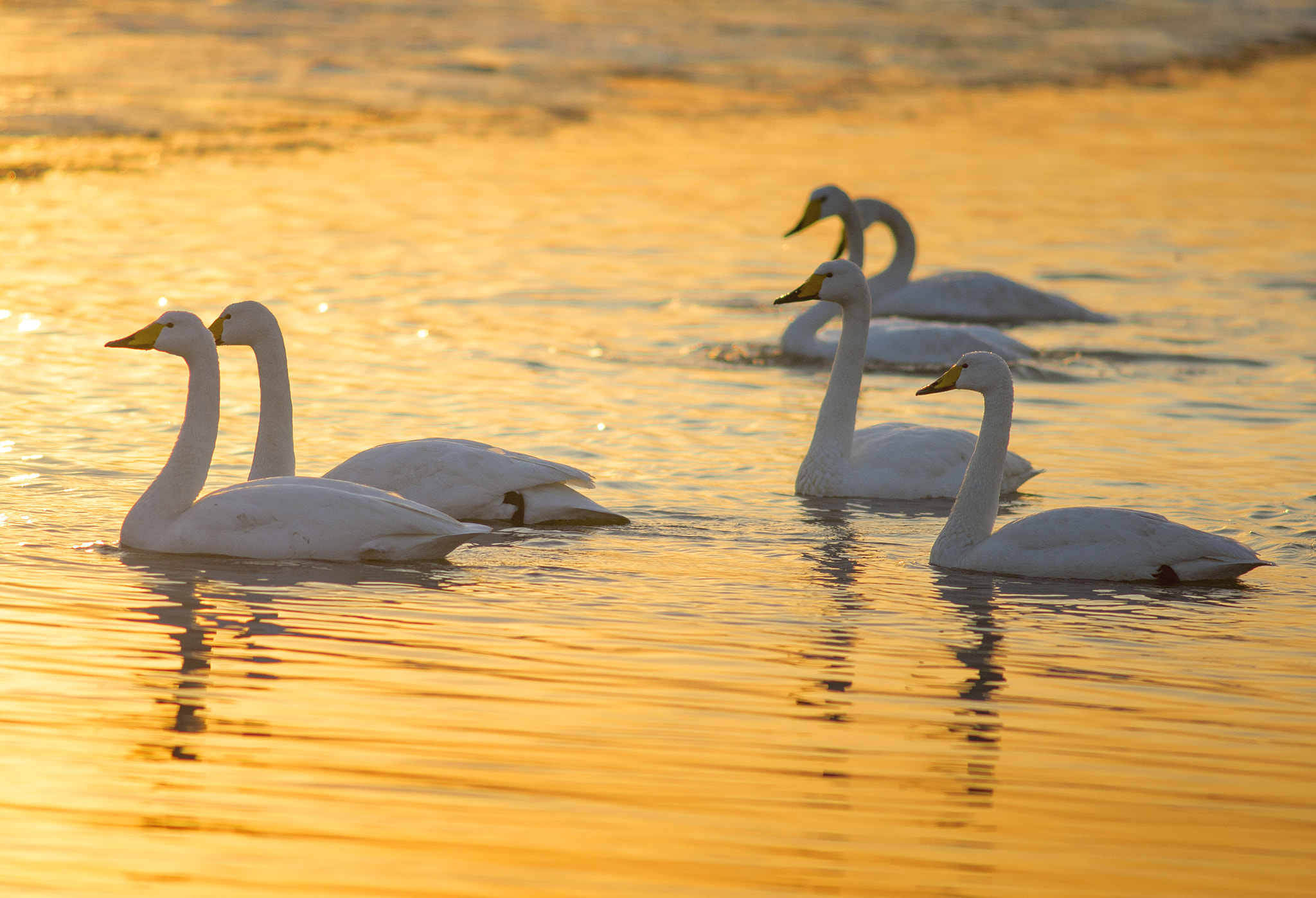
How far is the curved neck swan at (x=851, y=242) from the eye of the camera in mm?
15406

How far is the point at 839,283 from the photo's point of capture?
37.6ft

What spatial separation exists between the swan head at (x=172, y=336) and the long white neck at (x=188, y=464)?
0.06 m

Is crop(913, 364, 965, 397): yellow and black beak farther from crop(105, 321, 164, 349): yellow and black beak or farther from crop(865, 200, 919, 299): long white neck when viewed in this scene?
crop(865, 200, 919, 299): long white neck

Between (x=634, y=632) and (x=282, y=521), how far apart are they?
177 cm

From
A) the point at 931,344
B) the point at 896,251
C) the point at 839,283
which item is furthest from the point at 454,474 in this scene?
the point at 896,251

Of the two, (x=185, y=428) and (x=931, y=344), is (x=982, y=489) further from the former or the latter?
(x=931, y=344)

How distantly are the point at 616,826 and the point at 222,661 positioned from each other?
199cm

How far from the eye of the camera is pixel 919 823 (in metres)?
5.25


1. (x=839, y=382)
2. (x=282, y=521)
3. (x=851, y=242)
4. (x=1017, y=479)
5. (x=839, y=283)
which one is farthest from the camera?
(x=851, y=242)

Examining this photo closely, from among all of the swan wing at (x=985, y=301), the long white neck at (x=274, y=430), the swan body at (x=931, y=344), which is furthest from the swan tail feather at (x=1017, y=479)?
the swan wing at (x=985, y=301)

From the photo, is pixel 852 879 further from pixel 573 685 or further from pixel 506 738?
pixel 573 685

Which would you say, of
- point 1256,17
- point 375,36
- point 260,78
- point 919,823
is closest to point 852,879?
point 919,823

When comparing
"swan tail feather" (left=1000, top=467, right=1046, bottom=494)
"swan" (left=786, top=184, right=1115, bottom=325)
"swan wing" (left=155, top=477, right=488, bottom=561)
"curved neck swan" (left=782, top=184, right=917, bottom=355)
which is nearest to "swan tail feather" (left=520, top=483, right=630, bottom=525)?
"swan wing" (left=155, top=477, right=488, bottom=561)

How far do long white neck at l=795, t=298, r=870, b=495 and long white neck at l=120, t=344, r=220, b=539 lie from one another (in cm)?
340
